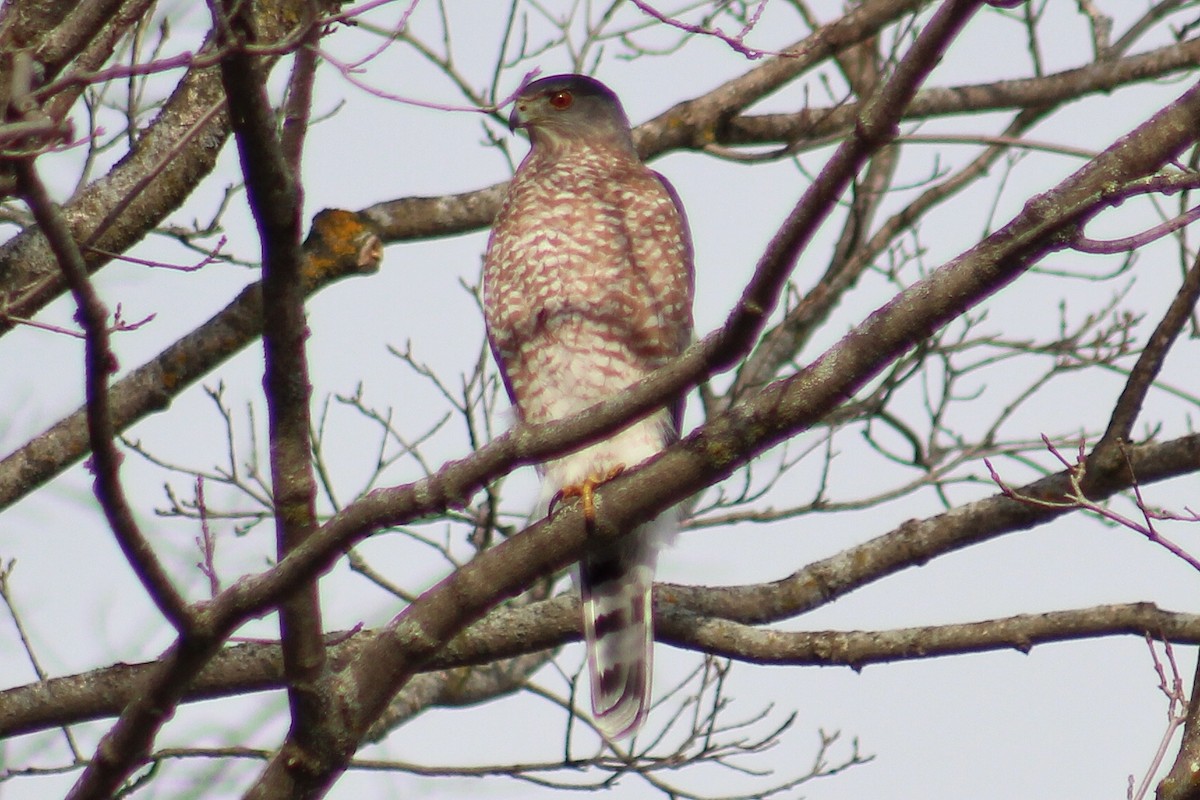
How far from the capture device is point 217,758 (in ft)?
13.1

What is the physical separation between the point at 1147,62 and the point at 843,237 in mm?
1382

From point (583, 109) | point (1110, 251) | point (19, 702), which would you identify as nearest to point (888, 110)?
point (1110, 251)

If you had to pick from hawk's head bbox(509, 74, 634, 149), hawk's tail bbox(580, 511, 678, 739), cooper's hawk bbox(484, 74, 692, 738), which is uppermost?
hawk's head bbox(509, 74, 634, 149)

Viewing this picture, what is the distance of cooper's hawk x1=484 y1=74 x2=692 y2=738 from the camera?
4375mm


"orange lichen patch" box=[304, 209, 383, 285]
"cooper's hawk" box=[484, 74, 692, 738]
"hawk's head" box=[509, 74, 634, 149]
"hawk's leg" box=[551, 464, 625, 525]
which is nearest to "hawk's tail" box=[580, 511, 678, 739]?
"cooper's hawk" box=[484, 74, 692, 738]

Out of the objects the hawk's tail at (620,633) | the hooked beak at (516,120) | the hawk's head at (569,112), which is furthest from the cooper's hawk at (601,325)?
the hooked beak at (516,120)

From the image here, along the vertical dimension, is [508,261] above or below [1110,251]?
above

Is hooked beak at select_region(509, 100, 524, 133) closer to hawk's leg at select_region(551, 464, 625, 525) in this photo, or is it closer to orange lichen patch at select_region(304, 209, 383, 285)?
orange lichen patch at select_region(304, 209, 383, 285)

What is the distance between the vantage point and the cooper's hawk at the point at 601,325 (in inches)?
172

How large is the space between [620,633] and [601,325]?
100 cm

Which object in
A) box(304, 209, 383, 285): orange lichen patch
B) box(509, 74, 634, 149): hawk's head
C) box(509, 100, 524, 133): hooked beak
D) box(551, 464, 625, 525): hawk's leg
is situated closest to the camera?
box(551, 464, 625, 525): hawk's leg

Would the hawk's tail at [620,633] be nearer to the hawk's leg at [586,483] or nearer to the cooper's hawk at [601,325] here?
the cooper's hawk at [601,325]

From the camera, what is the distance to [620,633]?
14.2 feet

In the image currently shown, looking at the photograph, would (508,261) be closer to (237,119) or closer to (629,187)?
(629,187)
